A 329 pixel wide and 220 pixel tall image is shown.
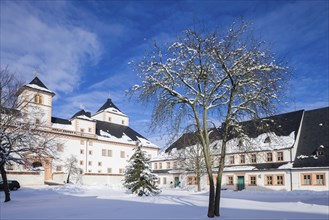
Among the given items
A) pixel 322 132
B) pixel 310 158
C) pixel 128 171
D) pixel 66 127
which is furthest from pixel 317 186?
pixel 66 127

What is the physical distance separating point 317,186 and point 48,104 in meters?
43.1

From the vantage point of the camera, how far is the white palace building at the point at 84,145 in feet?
165

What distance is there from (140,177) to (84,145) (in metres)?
30.5

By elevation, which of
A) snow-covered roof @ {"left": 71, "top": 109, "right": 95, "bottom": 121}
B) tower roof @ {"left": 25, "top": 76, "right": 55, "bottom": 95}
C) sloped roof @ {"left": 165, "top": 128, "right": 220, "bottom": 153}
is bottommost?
sloped roof @ {"left": 165, "top": 128, "right": 220, "bottom": 153}

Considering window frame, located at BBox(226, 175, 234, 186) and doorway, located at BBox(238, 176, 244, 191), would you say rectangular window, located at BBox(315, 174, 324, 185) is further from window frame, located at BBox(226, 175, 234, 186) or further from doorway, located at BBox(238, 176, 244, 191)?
window frame, located at BBox(226, 175, 234, 186)

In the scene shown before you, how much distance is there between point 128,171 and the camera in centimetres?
3150

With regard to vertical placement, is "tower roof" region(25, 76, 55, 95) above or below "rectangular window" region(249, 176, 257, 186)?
above

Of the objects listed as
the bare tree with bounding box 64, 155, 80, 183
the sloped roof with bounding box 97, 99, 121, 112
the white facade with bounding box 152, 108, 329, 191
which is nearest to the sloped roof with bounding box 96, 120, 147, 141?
the sloped roof with bounding box 97, 99, 121, 112

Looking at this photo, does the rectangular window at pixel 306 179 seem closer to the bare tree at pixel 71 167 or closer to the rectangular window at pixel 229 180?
the rectangular window at pixel 229 180

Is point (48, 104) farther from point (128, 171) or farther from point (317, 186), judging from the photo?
point (317, 186)

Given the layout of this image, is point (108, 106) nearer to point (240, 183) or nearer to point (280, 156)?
point (240, 183)

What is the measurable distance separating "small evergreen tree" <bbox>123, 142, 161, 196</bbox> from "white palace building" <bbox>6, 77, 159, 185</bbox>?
61.6ft

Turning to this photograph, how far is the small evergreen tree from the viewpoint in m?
30.3

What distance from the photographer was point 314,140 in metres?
37.0
